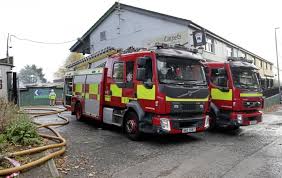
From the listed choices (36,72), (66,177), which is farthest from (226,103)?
(36,72)

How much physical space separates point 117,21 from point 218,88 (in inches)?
696

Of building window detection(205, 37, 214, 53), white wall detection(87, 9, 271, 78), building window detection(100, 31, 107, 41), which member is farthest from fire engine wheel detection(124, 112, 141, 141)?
building window detection(100, 31, 107, 41)

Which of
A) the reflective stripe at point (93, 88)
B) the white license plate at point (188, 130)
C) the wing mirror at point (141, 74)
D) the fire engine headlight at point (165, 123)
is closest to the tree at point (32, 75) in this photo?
the reflective stripe at point (93, 88)

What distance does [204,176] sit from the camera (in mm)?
6473

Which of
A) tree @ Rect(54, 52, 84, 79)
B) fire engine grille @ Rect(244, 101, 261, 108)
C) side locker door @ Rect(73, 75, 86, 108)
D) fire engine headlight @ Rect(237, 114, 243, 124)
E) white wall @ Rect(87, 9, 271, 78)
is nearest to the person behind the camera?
fire engine headlight @ Rect(237, 114, 243, 124)

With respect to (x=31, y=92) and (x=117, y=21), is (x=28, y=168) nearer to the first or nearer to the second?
(x=117, y=21)

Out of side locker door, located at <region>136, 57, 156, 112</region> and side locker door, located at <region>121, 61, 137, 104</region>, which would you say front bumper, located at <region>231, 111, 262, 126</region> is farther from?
side locker door, located at <region>121, 61, 137, 104</region>

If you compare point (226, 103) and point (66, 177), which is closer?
point (66, 177)

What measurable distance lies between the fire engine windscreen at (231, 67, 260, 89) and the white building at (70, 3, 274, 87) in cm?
773

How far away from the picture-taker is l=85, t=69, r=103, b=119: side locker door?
12289mm

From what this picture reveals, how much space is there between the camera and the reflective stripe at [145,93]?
9.42 meters

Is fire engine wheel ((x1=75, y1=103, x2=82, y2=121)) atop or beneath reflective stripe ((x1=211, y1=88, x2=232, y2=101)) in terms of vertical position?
beneath

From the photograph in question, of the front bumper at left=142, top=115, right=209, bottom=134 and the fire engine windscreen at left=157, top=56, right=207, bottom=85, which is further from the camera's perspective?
the fire engine windscreen at left=157, top=56, right=207, bottom=85

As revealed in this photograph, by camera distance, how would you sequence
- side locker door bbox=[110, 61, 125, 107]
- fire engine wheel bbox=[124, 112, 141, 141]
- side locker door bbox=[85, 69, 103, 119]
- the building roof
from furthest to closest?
the building roof
side locker door bbox=[85, 69, 103, 119]
side locker door bbox=[110, 61, 125, 107]
fire engine wheel bbox=[124, 112, 141, 141]
